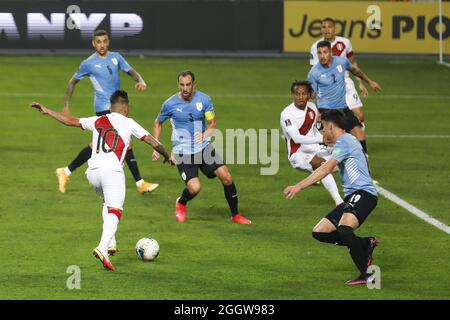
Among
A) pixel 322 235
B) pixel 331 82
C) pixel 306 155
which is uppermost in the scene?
pixel 331 82

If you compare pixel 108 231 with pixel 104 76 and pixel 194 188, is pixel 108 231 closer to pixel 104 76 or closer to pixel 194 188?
pixel 194 188

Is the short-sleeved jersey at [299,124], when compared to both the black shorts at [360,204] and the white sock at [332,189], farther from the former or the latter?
the black shorts at [360,204]

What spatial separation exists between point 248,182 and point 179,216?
3.53 metres

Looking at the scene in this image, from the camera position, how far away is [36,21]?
40.5 m

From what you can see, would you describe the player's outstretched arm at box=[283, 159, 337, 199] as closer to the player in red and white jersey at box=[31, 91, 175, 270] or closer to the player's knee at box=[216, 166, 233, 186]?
the player in red and white jersey at box=[31, 91, 175, 270]

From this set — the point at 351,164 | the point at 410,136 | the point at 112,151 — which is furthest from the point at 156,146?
the point at 410,136

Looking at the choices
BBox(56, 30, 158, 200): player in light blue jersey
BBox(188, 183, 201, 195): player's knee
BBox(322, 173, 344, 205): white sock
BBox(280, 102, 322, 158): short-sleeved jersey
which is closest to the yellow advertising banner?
BBox(56, 30, 158, 200): player in light blue jersey

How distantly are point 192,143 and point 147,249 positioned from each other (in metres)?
3.25

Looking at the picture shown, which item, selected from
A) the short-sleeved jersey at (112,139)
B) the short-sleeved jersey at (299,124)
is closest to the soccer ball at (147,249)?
the short-sleeved jersey at (112,139)

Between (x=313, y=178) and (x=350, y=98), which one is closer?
(x=313, y=178)

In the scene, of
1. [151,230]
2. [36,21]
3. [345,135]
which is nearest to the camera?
[345,135]

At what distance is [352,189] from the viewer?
14.0 meters
